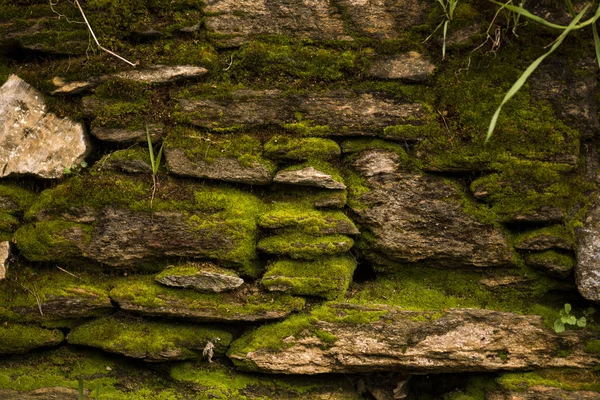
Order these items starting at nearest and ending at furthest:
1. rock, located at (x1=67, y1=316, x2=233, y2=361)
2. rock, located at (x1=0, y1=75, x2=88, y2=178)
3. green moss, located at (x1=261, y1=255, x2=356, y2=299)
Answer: rock, located at (x1=67, y1=316, x2=233, y2=361) → green moss, located at (x1=261, y1=255, x2=356, y2=299) → rock, located at (x1=0, y1=75, x2=88, y2=178)

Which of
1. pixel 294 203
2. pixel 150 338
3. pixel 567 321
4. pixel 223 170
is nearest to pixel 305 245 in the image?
pixel 294 203

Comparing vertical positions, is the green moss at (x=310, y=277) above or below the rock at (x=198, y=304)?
above

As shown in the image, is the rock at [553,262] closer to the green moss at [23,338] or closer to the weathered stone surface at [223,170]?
the weathered stone surface at [223,170]

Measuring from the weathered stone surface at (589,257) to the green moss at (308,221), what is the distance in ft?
5.98

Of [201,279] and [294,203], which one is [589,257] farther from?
[201,279]

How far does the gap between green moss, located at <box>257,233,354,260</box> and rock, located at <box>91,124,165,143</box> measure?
1.36 m

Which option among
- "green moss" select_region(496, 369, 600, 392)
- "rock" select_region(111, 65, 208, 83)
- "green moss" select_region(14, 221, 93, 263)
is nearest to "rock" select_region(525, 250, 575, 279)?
"green moss" select_region(496, 369, 600, 392)

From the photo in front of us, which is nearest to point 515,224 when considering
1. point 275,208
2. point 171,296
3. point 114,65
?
point 275,208

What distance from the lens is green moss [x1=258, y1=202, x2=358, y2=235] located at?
4090mm

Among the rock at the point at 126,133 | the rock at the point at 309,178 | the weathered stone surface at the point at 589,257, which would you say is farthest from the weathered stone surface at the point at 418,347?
the rock at the point at 126,133

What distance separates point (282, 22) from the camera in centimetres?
441

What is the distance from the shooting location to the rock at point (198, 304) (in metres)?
3.95

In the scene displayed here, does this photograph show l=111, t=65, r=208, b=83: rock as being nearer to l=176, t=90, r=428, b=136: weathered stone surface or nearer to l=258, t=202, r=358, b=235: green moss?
l=176, t=90, r=428, b=136: weathered stone surface

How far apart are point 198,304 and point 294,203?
1162mm
